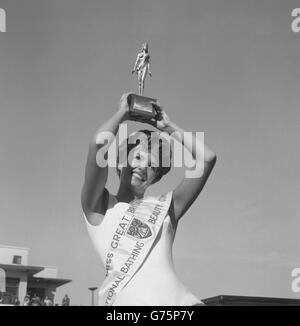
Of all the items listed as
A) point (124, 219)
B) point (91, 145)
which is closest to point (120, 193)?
point (124, 219)

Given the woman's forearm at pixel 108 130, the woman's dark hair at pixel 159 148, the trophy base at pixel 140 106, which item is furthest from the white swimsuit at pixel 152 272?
the trophy base at pixel 140 106

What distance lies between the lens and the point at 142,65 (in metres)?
3.22

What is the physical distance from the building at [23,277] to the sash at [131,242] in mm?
19913

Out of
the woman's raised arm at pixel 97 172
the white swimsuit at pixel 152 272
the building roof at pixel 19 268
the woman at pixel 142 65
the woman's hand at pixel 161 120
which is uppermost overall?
the building roof at pixel 19 268

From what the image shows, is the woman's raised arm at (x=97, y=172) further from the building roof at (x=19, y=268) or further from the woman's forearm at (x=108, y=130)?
the building roof at (x=19, y=268)

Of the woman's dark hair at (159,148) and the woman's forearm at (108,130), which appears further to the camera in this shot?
the woman's dark hair at (159,148)

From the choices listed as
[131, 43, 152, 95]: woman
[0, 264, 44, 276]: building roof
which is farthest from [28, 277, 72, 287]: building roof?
[131, 43, 152, 95]: woman

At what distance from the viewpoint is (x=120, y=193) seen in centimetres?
299

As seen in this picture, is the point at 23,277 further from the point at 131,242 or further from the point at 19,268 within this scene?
the point at 131,242

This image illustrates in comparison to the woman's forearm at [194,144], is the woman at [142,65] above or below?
above

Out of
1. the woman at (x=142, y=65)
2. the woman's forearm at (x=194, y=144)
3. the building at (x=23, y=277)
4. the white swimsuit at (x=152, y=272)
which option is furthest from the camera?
the building at (x=23, y=277)

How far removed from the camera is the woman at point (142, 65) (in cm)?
321
